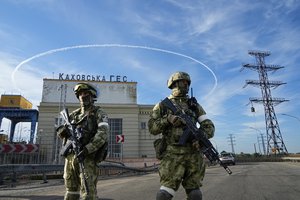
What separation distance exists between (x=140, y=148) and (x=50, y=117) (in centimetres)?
1335

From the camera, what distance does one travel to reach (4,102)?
1866 inches

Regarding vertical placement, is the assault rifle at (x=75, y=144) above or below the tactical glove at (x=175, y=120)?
below

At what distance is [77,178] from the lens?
3.81m

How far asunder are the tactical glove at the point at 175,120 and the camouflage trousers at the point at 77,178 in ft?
3.73

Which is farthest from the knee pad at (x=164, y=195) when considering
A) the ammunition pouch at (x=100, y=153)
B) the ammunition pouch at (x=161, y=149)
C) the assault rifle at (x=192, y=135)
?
the ammunition pouch at (x=100, y=153)

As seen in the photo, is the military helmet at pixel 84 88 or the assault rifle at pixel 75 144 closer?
the assault rifle at pixel 75 144

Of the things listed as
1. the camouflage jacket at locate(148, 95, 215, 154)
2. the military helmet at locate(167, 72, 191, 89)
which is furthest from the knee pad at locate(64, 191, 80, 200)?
the military helmet at locate(167, 72, 191, 89)

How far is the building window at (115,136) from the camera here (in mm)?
40969

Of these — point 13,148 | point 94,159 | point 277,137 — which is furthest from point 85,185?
point 277,137

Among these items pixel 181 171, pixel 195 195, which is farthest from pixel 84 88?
pixel 195 195

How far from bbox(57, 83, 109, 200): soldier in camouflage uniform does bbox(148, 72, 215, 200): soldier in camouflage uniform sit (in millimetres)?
697

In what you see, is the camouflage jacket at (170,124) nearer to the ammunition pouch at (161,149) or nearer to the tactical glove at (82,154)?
the ammunition pouch at (161,149)

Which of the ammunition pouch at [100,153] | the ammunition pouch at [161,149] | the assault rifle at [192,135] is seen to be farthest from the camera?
the ammunition pouch at [100,153]

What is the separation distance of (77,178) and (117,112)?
135 feet
